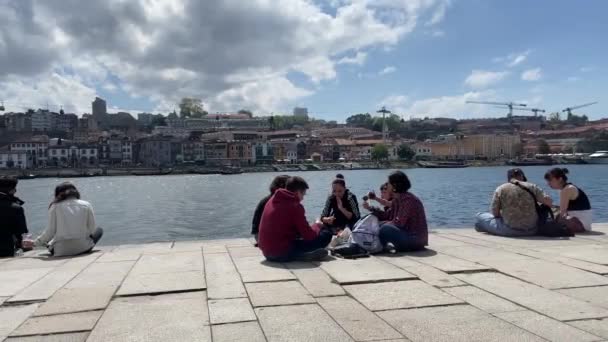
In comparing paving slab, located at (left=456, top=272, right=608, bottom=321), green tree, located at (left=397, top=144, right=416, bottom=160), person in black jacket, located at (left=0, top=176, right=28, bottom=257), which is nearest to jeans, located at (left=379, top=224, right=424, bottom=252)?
paving slab, located at (left=456, top=272, right=608, bottom=321)

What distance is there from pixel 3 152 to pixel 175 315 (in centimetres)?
12989

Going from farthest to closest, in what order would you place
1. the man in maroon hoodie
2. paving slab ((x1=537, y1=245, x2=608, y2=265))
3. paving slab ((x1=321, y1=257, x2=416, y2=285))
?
1. the man in maroon hoodie
2. paving slab ((x1=537, y1=245, x2=608, y2=265))
3. paving slab ((x1=321, y1=257, x2=416, y2=285))

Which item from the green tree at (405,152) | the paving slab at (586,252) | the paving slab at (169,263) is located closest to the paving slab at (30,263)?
the paving slab at (169,263)

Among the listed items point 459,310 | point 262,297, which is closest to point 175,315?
point 262,297

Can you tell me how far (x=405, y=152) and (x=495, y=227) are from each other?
452ft

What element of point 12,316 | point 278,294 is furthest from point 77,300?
point 278,294

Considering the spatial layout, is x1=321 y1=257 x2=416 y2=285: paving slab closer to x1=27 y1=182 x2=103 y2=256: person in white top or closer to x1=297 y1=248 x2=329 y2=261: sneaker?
x1=297 y1=248 x2=329 y2=261: sneaker

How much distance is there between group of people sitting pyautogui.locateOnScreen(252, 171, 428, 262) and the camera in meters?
6.47

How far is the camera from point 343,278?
221 inches

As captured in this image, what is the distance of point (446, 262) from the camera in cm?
638

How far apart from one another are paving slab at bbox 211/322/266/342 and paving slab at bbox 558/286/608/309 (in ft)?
9.06

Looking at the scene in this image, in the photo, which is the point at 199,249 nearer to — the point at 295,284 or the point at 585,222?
the point at 295,284

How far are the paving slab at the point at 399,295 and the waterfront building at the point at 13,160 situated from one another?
412ft

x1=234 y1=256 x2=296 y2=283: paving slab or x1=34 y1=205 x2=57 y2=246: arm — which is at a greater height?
x1=34 y1=205 x2=57 y2=246: arm
